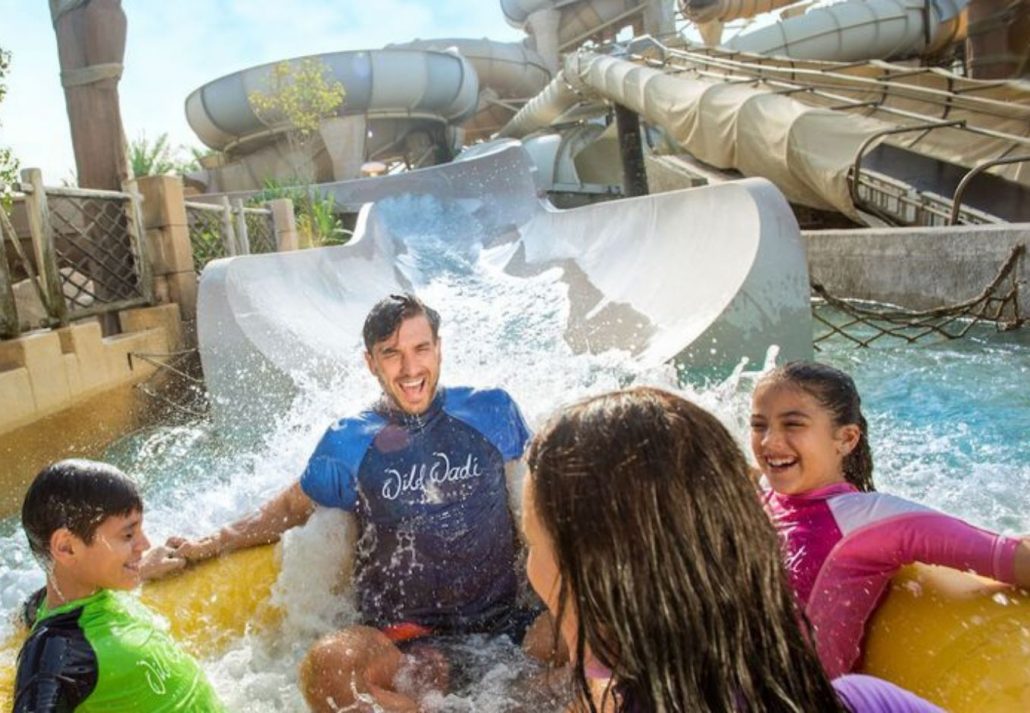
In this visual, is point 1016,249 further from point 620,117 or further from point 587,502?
point 620,117

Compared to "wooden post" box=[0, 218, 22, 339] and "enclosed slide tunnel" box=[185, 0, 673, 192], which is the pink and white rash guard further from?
"enclosed slide tunnel" box=[185, 0, 673, 192]

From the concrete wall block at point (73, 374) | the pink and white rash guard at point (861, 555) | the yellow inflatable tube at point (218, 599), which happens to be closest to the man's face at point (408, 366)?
the yellow inflatable tube at point (218, 599)


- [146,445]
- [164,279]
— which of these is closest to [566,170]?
[164,279]

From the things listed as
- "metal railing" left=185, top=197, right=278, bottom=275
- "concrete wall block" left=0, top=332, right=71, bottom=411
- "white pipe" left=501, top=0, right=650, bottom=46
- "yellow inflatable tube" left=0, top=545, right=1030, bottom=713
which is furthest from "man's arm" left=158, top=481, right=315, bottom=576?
"white pipe" left=501, top=0, right=650, bottom=46

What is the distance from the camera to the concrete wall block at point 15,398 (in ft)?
15.7

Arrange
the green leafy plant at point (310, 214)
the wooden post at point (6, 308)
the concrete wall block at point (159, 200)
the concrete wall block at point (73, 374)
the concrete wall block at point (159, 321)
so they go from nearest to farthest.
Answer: the wooden post at point (6, 308) → the concrete wall block at point (73, 374) → the concrete wall block at point (159, 321) → the concrete wall block at point (159, 200) → the green leafy plant at point (310, 214)

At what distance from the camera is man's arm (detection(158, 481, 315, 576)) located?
7.81 feet

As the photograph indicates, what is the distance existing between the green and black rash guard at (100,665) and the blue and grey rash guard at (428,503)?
753mm

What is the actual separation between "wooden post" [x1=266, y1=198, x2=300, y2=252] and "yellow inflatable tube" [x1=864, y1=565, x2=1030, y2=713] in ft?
32.6

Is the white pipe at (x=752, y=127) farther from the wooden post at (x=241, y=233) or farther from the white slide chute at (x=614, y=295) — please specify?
the wooden post at (x=241, y=233)

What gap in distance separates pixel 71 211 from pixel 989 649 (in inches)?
281

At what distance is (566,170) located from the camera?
21297 mm

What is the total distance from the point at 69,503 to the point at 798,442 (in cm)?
146

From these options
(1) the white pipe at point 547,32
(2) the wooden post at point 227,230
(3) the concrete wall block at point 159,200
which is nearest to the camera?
(3) the concrete wall block at point 159,200
